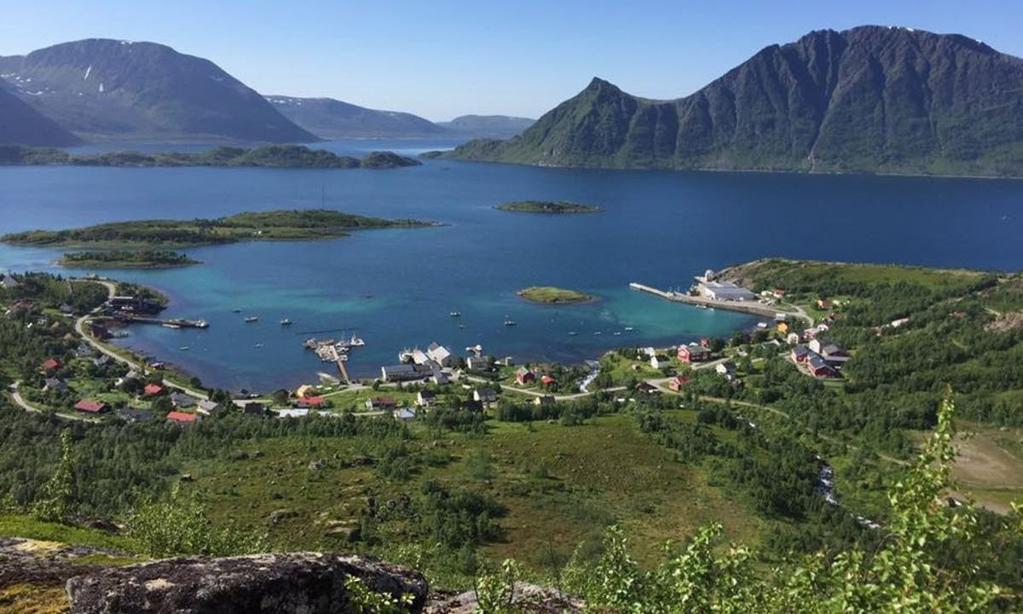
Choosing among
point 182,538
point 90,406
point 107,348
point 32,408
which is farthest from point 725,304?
point 182,538

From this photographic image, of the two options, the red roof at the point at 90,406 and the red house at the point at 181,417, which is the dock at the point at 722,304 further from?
the red roof at the point at 90,406

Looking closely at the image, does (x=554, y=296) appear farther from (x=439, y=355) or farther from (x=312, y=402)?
(x=312, y=402)

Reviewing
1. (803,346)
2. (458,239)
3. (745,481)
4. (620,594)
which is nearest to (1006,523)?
(620,594)

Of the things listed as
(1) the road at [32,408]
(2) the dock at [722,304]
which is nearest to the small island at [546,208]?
(2) the dock at [722,304]

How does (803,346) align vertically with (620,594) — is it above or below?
below

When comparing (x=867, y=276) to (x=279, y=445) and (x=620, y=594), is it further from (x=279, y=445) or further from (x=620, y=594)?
(x=620, y=594)

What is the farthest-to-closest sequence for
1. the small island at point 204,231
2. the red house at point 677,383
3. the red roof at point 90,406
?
the small island at point 204,231 → the red house at point 677,383 → the red roof at point 90,406
